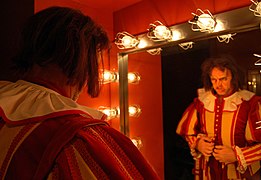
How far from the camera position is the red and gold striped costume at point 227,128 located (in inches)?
41.1

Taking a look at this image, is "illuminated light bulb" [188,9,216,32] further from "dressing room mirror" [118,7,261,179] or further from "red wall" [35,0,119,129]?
"red wall" [35,0,119,129]

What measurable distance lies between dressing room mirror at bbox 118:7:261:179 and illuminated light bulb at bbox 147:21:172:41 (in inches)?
1.2

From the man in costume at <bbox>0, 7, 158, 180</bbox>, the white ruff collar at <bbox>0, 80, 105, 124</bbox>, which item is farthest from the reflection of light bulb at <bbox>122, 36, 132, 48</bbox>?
the white ruff collar at <bbox>0, 80, 105, 124</bbox>

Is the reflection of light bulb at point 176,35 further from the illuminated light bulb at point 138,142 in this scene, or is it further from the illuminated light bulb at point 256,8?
the illuminated light bulb at point 138,142

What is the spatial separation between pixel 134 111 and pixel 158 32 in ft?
1.52

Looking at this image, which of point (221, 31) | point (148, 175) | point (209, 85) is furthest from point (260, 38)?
point (148, 175)

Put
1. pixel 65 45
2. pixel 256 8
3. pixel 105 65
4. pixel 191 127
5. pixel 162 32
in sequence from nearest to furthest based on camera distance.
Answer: pixel 65 45 → pixel 256 8 → pixel 191 127 → pixel 162 32 → pixel 105 65

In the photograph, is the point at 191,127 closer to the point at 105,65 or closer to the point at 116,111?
the point at 116,111

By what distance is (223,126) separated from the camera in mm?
1136

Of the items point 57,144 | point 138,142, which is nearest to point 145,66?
point 138,142

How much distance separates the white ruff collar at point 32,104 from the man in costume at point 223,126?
72cm

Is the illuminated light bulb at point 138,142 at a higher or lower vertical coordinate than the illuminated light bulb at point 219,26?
lower

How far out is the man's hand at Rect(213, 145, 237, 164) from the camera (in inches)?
43.3

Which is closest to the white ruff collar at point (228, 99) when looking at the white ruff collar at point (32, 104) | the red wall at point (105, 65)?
the red wall at point (105, 65)
